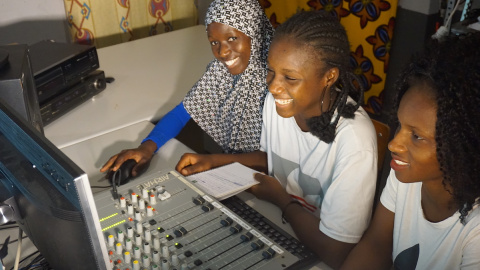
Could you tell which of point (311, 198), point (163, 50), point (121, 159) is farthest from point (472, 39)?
point (163, 50)

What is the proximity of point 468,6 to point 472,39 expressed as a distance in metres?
1.45

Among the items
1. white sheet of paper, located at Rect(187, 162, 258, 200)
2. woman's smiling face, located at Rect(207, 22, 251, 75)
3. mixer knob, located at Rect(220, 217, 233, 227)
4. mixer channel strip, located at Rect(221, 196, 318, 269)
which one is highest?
woman's smiling face, located at Rect(207, 22, 251, 75)

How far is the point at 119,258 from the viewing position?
1.07 metres

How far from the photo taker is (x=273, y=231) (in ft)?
4.06

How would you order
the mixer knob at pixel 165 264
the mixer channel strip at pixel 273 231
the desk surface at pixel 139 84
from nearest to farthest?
the mixer knob at pixel 165 264
the mixer channel strip at pixel 273 231
the desk surface at pixel 139 84

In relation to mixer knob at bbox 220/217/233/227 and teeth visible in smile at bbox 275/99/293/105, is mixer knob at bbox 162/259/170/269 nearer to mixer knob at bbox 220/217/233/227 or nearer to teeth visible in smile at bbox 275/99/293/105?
mixer knob at bbox 220/217/233/227

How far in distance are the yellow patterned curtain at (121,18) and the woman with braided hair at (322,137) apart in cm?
195

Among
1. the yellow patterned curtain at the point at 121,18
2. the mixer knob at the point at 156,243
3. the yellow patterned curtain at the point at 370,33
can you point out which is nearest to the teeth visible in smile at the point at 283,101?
the mixer knob at the point at 156,243

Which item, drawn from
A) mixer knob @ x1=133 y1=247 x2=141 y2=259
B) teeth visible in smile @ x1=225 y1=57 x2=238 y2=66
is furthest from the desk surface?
mixer knob @ x1=133 y1=247 x2=141 y2=259

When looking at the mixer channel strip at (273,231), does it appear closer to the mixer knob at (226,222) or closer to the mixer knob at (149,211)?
the mixer knob at (226,222)

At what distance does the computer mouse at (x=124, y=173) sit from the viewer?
1.41 m

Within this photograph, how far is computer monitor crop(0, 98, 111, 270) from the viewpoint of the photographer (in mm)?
684

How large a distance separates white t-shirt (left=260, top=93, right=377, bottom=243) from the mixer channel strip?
0.30 feet

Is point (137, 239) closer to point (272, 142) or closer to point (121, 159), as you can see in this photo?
point (121, 159)
